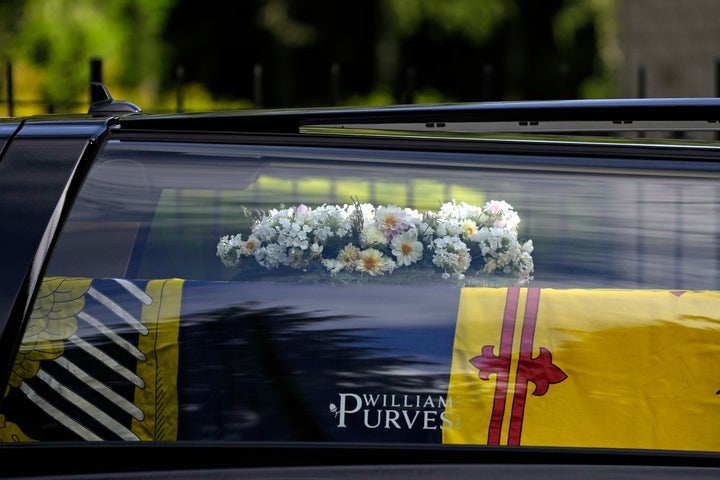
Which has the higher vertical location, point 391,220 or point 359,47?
point 359,47

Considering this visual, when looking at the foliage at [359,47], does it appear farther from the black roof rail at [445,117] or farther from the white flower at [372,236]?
the white flower at [372,236]

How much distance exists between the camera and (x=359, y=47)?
27797 mm

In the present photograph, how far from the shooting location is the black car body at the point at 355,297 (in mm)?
1805

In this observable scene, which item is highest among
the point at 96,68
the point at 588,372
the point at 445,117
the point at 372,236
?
the point at 96,68

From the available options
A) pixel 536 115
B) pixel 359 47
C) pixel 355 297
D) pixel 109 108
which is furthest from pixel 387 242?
pixel 359 47

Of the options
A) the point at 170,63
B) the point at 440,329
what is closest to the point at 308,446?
the point at 440,329

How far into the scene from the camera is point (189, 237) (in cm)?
199

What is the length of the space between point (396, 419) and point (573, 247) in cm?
44

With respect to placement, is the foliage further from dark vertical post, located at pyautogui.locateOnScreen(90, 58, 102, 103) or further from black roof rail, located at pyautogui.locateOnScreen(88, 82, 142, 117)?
black roof rail, located at pyautogui.locateOnScreen(88, 82, 142, 117)

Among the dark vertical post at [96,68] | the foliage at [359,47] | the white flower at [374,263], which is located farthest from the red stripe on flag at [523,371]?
the foliage at [359,47]

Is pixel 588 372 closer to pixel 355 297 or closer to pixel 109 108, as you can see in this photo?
pixel 355 297

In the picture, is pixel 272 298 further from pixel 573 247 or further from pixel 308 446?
pixel 573 247

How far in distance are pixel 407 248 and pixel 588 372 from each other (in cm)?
39

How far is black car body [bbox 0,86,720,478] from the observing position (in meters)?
1.80
